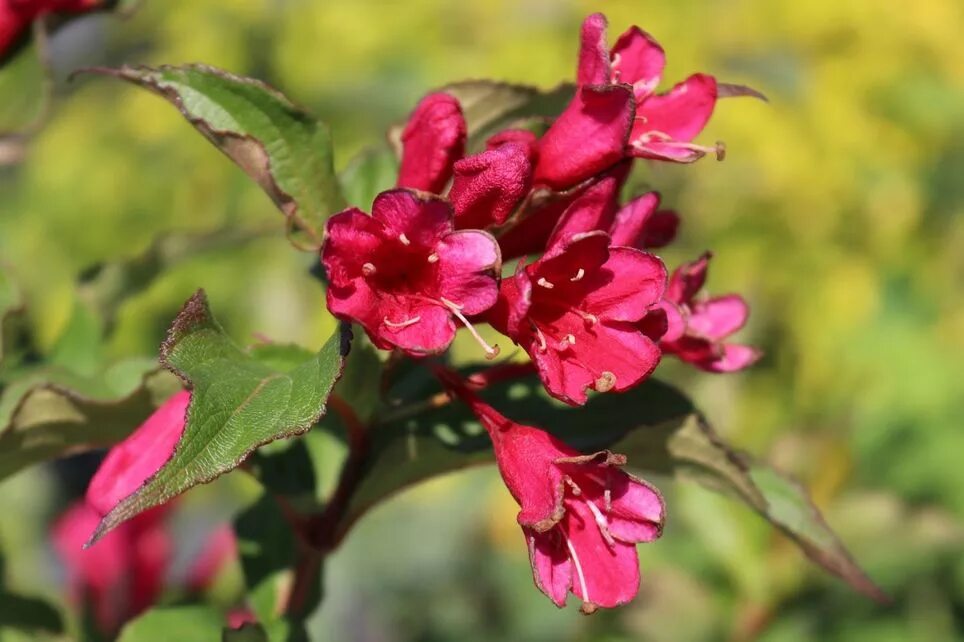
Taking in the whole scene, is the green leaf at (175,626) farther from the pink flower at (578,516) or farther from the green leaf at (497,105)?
A: the green leaf at (497,105)

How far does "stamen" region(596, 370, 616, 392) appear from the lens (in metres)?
0.83

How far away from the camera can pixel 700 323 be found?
1035mm

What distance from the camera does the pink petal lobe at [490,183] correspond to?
834mm

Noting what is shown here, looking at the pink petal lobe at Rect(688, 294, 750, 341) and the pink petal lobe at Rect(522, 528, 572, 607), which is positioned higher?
the pink petal lobe at Rect(688, 294, 750, 341)

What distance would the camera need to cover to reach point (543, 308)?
0.91m

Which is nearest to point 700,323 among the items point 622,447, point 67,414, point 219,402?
point 622,447

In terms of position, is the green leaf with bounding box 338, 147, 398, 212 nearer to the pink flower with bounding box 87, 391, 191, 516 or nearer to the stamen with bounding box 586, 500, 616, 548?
the pink flower with bounding box 87, 391, 191, 516

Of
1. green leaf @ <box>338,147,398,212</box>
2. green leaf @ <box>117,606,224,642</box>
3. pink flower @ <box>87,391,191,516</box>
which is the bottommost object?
green leaf @ <box>117,606,224,642</box>

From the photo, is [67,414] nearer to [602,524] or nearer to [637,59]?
[602,524]

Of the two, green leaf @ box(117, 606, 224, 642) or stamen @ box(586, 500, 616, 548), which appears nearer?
stamen @ box(586, 500, 616, 548)

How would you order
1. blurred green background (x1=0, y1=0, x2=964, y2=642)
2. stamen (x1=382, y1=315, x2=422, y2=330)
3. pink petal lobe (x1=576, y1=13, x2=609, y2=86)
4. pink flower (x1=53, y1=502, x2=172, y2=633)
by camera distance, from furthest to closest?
blurred green background (x1=0, y1=0, x2=964, y2=642), pink flower (x1=53, y1=502, x2=172, y2=633), pink petal lobe (x1=576, y1=13, x2=609, y2=86), stamen (x1=382, y1=315, x2=422, y2=330)

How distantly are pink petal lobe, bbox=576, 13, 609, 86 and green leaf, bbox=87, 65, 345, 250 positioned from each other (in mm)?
222

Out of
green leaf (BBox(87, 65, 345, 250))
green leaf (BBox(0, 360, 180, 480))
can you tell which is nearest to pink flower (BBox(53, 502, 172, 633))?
green leaf (BBox(0, 360, 180, 480))

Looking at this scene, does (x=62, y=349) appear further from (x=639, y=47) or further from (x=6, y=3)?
(x=639, y=47)
